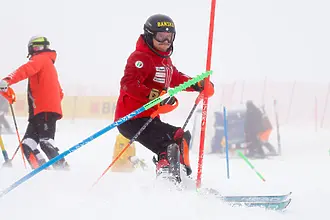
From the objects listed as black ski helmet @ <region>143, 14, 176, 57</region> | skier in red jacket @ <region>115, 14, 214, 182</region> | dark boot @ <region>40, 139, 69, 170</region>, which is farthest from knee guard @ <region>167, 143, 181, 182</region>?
dark boot @ <region>40, 139, 69, 170</region>

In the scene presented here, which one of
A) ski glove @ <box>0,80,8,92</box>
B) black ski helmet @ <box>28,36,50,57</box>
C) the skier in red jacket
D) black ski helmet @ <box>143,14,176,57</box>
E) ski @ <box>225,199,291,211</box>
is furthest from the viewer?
black ski helmet @ <box>28,36,50,57</box>

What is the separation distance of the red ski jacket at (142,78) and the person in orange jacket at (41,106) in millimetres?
1524

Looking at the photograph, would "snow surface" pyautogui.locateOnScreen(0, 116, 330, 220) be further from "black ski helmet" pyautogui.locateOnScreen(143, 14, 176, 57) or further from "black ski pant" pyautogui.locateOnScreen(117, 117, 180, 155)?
"black ski helmet" pyautogui.locateOnScreen(143, 14, 176, 57)

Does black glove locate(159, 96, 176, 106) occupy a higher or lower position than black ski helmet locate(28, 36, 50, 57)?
lower

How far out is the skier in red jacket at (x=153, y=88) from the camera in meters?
3.63

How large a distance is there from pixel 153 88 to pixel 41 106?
184cm

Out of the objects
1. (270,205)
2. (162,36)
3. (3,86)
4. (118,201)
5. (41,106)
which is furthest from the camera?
(41,106)

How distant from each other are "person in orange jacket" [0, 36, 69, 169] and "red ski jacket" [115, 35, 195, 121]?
152cm

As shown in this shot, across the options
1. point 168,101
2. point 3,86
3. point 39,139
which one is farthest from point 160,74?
point 39,139

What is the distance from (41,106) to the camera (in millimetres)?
5137

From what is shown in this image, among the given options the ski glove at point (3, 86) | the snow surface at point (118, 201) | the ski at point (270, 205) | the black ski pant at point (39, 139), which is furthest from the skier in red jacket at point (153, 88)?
the black ski pant at point (39, 139)

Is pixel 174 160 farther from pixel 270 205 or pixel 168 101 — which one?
pixel 270 205

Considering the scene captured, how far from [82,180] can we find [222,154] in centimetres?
758

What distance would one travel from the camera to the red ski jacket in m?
3.63
